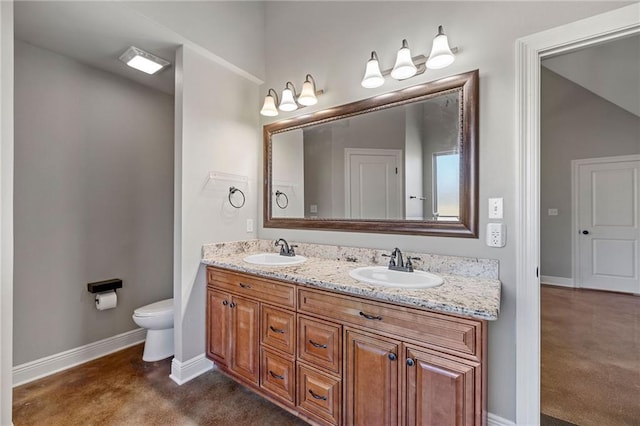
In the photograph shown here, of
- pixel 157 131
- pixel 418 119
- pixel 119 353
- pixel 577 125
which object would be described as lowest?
pixel 119 353

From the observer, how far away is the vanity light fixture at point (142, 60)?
2.03 meters

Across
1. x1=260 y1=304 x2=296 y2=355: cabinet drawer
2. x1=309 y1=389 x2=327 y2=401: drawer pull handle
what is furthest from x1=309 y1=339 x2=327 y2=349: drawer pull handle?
x1=309 y1=389 x2=327 y2=401: drawer pull handle

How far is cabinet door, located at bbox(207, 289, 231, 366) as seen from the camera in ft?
6.33

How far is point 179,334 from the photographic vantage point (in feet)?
6.64

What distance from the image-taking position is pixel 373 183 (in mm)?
1966

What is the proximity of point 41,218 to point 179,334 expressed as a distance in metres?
1.32

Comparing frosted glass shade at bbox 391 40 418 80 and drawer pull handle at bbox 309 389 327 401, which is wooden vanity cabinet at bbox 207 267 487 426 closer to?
drawer pull handle at bbox 309 389 327 401

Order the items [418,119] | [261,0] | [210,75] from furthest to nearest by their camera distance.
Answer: [261,0]
[210,75]
[418,119]

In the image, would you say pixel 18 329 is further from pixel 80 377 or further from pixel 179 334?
pixel 179 334

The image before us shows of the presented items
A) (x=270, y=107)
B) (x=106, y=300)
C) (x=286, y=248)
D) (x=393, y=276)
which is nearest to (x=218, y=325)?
(x=286, y=248)

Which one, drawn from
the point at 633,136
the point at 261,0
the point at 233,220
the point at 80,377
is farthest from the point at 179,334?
the point at 633,136

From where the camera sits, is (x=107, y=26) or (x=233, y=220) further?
(x=233, y=220)

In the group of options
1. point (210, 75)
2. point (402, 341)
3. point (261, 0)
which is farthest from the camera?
point (261, 0)

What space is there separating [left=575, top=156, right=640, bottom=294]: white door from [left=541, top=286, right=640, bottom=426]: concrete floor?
23.7 inches
